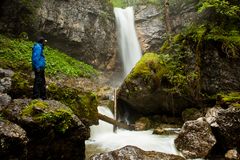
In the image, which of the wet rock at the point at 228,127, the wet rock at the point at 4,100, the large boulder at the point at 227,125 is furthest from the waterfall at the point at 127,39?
the wet rock at the point at 4,100

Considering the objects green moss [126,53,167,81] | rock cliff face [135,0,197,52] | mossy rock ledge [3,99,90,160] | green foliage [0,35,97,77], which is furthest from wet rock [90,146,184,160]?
rock cliff face [135,0,197,52]

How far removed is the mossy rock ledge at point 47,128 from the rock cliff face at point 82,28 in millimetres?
12761

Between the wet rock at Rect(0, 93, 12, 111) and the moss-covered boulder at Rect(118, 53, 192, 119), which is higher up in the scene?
the moss-covered boulder at Rect(118, 53, 192, 119)

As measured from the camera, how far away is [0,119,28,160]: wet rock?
5.93 m

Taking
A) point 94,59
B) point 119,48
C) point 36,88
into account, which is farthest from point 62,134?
point 119,48

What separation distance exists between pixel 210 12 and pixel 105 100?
6.58 metres

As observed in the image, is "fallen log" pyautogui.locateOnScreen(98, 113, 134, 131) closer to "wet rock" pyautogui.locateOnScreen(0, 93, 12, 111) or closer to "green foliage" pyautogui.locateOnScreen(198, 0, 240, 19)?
"wet rock" pyautogui.locateOnScreen(0, 93, 12, 111)

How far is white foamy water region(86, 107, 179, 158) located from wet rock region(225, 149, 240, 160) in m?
1.41

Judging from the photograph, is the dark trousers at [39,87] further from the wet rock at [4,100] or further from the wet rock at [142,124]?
the wet rock at [142,124]

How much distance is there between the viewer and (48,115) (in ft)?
22.9

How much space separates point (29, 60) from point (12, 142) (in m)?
10.4

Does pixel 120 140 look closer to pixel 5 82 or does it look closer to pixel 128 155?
pixel 128 155

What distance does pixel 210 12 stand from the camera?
15.2 metres

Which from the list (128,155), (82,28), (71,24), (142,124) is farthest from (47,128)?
(82,28)
